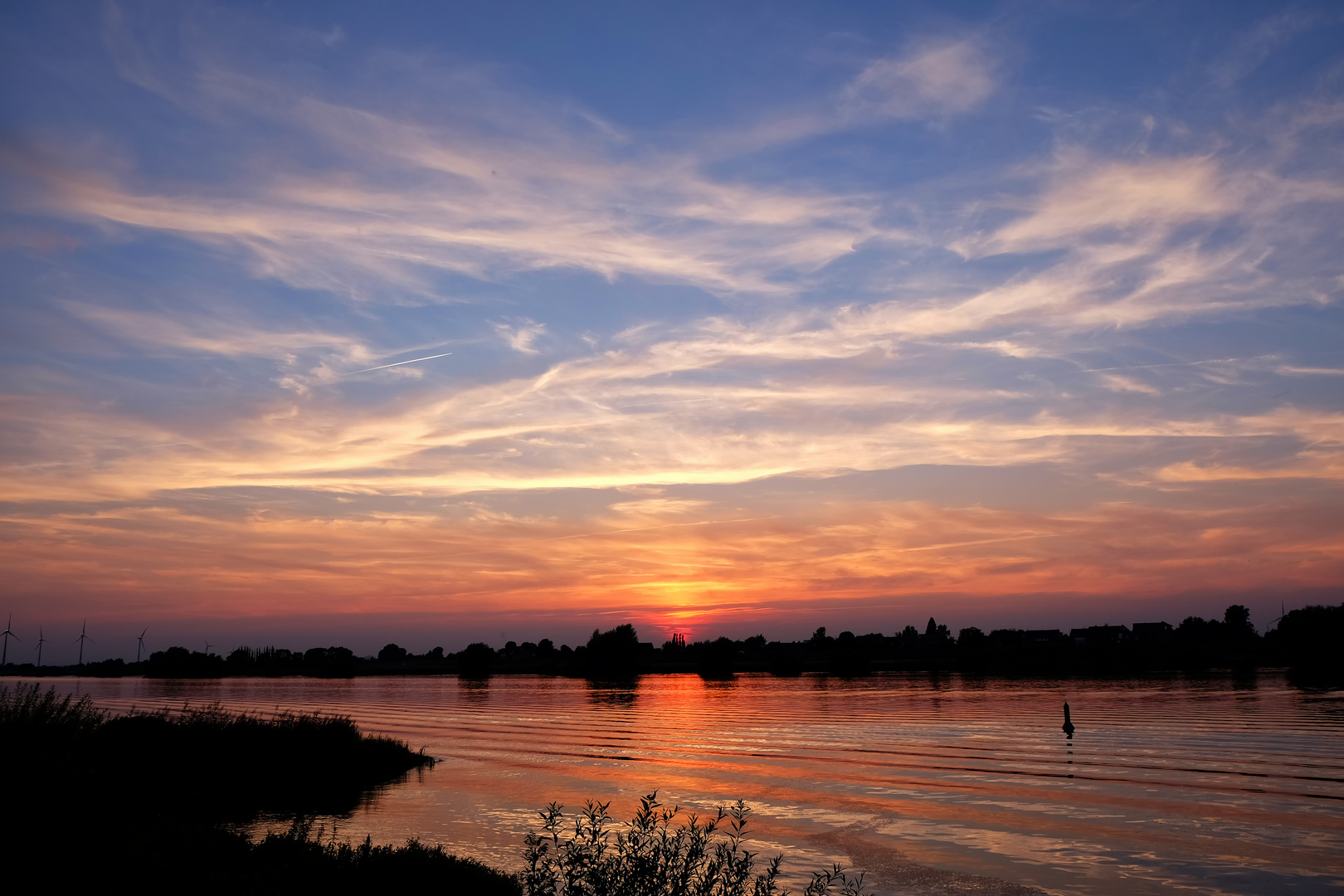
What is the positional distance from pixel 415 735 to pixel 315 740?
2801 centimetres

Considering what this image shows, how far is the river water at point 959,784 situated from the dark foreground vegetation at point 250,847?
4085 mm

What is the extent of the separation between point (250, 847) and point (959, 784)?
3863 cm

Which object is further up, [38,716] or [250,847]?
[38,716]

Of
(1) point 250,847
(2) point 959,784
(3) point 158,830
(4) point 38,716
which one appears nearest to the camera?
(3) point 158,830

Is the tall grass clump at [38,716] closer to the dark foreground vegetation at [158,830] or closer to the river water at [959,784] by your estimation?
the dark foreground vegetation at [158,830]

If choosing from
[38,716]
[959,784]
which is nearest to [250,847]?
[38,716]

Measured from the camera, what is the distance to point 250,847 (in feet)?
84.7

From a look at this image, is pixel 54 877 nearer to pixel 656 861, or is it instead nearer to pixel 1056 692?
pixel 656 861

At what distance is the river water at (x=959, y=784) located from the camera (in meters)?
32.3

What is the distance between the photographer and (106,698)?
6019 inches

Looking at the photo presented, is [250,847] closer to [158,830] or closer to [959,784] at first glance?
[158,830]

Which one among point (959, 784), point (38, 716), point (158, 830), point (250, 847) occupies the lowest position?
point (959, 784)

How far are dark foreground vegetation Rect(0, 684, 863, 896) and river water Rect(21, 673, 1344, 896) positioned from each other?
4.09 m

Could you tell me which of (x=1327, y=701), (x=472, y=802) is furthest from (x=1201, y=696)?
(x=472, y=802)
